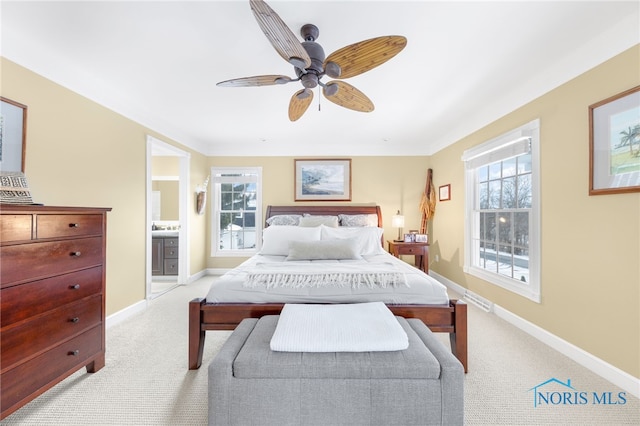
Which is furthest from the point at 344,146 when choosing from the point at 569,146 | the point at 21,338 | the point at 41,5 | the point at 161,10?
the point at 21,338

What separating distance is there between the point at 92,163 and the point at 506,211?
446 centimetres

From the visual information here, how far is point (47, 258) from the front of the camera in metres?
1.64

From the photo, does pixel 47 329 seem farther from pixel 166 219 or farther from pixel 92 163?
pixel 166 219

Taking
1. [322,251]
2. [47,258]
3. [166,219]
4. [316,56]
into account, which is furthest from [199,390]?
[166,219]

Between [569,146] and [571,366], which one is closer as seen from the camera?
[571,366]

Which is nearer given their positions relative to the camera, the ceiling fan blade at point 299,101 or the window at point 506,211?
the ceiling fan blade at point 299,101

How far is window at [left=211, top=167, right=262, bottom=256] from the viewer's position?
16.1 ft

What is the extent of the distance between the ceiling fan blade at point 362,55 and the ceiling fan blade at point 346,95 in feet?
0.36

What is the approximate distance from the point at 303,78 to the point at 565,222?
8.14 feet

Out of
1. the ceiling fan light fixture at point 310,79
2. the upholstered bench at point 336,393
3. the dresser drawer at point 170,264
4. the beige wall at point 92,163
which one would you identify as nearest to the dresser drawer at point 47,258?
the beige wall at point 92,163

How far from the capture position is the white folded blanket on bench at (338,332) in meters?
1.40

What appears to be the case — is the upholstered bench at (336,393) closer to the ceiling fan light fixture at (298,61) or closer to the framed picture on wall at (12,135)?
the ceiling fan light fixture at (298,61)

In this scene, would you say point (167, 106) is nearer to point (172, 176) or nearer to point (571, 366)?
point (172, 176)

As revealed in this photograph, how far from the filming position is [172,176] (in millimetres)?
5273
